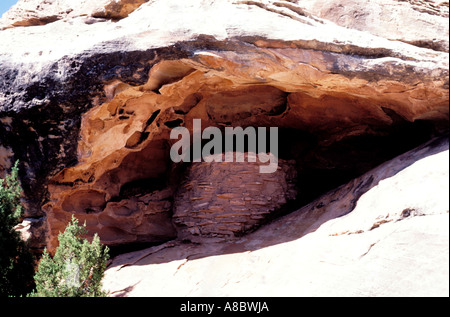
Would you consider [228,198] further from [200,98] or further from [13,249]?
[13,249]

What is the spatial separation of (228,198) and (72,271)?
2169 millimetres

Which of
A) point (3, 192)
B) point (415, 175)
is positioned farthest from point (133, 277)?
point (415, 175)

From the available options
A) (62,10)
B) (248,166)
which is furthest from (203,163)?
(62,10)

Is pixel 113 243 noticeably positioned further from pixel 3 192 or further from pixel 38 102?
pixel 38 102

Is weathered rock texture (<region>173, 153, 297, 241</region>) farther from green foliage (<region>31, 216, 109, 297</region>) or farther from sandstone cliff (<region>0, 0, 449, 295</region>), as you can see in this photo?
green foliage (<region>31, 216, 109, 297</region>)

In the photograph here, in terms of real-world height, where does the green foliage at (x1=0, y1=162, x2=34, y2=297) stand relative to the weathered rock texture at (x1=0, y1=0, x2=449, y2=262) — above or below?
below

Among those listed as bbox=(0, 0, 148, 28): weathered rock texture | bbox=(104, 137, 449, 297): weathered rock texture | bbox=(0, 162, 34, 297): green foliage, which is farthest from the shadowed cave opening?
bbox=(0, 0, 148, 28): weathered rock texture

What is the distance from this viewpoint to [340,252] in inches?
149

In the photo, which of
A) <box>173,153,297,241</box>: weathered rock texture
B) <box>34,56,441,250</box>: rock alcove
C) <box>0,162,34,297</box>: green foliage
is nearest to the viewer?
<box>0,162,34,297</box>: green foliage

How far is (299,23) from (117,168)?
10.3 feet

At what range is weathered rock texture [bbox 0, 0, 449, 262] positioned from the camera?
14.6ft

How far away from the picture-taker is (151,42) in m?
4.53

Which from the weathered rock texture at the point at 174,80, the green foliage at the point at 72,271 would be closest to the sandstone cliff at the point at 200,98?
the weathered rock texture at the point at 174,80

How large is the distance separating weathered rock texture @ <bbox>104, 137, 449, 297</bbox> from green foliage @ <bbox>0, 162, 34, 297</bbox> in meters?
0.86
